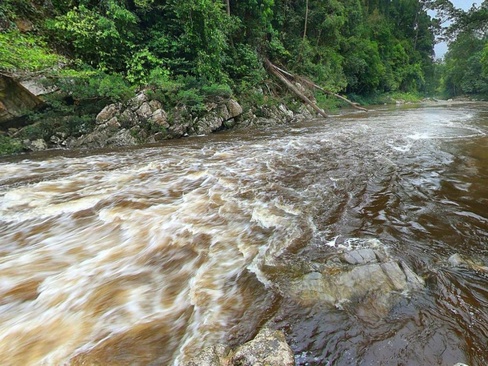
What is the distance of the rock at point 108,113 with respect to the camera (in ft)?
26.5

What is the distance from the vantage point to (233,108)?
438 inches

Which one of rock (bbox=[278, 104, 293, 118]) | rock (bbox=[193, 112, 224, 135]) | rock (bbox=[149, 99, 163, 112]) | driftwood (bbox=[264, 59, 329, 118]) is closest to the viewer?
rock (bbox=[149, 99, 163, 112])

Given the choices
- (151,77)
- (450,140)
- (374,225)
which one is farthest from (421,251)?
(151,77)

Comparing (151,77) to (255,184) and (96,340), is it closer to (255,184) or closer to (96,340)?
(255,184)

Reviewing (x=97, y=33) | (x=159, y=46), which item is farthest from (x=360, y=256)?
(x=159, y=46)

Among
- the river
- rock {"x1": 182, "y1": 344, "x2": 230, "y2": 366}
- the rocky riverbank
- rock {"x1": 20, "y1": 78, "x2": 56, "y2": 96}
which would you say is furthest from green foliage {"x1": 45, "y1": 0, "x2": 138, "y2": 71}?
rock {"x1": 182, "y1": 344, "x2": 230, "y2": 366}

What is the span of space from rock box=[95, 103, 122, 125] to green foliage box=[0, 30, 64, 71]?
1.92 metres

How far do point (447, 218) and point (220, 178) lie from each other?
3.57 meters

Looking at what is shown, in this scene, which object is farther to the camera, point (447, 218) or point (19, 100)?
point (19, 100)

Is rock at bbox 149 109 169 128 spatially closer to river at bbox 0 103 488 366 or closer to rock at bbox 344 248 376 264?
river at bbox 0 103 488 366

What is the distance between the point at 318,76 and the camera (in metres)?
18.0

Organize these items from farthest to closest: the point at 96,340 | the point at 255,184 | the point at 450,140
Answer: the point at 450,140
the point at 255,184
the point at 96,340

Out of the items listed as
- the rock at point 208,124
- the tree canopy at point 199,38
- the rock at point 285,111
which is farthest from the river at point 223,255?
the rock at point 285,111

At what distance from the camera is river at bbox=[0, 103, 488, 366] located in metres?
1.79
